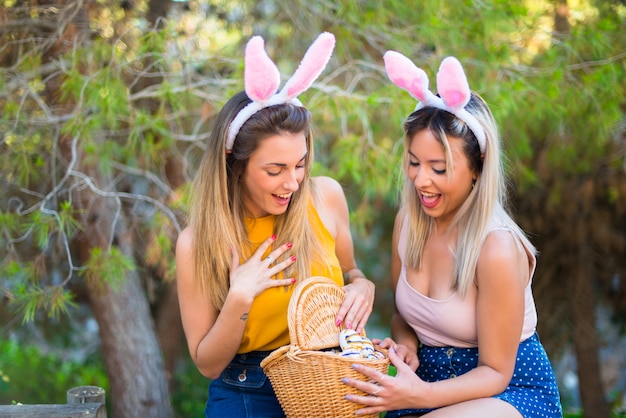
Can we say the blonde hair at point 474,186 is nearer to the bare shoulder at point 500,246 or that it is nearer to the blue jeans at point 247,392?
the bare shoulder at point 500,246

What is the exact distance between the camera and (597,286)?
5695mm

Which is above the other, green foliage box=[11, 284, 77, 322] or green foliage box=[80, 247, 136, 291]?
green foliage box=[80, 247, 136, 291]

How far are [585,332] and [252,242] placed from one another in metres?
3.61

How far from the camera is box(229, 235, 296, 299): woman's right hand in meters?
2.42

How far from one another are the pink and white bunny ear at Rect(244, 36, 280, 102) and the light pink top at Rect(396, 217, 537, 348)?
2.56ft

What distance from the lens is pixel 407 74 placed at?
2455 mm

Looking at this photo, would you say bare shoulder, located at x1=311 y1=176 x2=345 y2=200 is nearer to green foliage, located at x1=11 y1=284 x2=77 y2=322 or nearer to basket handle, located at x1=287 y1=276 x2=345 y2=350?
basket handle, located at x1=287 y1=276 x2=345 y2=350

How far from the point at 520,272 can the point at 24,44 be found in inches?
107

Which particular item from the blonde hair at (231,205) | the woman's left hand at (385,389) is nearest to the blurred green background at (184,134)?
the blonde hair at (231,205)

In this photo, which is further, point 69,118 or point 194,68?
point 194,68

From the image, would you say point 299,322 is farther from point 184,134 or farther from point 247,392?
point 184,134

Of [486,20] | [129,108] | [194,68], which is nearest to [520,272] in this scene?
[486,20]

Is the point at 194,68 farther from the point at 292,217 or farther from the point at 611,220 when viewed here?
the point at 611,220

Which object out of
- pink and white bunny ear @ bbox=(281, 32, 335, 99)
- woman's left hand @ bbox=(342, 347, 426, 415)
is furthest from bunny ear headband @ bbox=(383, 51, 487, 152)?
woman's left hand @ bbox=(342, 347, 426, 415)
